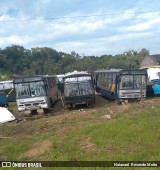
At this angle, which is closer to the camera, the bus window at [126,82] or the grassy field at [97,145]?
the grassy field at [97,145]

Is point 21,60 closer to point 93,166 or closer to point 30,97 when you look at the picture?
point 30,97

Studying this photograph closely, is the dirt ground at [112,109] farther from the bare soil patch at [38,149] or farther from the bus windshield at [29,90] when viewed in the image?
the bare soil patch at [38,149]

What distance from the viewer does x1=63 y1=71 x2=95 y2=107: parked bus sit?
25219mm

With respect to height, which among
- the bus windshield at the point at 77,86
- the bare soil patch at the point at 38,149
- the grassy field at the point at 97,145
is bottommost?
the bare soil patch at the point at 38,149

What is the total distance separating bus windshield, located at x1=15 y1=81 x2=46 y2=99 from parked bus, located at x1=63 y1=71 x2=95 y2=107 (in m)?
1.76

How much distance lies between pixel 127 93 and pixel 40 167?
1774cm

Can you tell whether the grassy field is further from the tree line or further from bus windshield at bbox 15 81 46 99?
the tree line

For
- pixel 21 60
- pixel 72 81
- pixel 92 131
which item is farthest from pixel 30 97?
pixel 21 60

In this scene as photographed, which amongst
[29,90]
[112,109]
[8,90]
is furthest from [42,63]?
[112,109]

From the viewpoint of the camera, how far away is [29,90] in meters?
24.6

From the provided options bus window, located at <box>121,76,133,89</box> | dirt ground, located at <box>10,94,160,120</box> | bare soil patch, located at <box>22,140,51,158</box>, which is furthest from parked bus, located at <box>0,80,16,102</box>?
bare soil patch, located at <box>22,140,51,158</box>

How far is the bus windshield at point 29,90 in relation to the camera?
80.5ft

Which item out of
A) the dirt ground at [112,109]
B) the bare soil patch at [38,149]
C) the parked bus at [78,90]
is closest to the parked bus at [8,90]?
the dirt ground at [112,109]

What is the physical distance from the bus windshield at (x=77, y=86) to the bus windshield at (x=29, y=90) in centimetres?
178
